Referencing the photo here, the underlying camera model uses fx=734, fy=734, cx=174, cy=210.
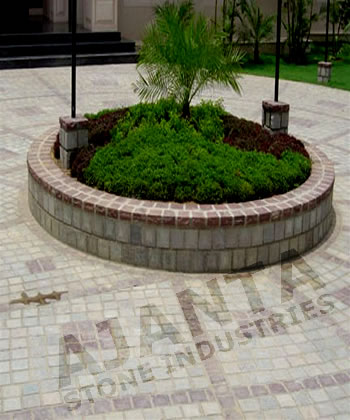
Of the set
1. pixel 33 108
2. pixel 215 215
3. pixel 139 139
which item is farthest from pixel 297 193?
pixel 33 108

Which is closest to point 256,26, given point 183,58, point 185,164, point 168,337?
point 183,58

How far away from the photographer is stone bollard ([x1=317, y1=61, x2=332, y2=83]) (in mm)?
16312

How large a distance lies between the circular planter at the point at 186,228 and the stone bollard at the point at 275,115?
1742mm

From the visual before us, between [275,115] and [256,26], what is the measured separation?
33.9ft

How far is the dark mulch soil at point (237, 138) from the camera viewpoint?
819 centimetres

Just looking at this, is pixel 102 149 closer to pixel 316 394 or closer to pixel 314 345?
pixel 314 345

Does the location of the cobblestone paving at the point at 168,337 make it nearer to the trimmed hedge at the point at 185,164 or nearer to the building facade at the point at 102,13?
the trimmed hedge at the point at 185,164

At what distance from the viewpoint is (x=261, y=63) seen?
1906cm

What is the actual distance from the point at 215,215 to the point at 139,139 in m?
1.76

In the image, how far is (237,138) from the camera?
28.6ft

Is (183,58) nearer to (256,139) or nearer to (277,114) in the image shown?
(256,139)

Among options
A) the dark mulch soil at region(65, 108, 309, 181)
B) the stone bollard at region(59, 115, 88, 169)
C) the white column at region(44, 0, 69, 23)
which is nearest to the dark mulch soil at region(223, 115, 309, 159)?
the dark mulch soil at region(65, 108, 309, 181)

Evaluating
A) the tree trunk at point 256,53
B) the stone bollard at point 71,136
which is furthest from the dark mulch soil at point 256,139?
the tree trunk at point 256,53

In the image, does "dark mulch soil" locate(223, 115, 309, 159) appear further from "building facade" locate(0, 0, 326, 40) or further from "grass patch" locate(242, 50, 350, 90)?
"building facade" locate(0, 0, 326, 40)
